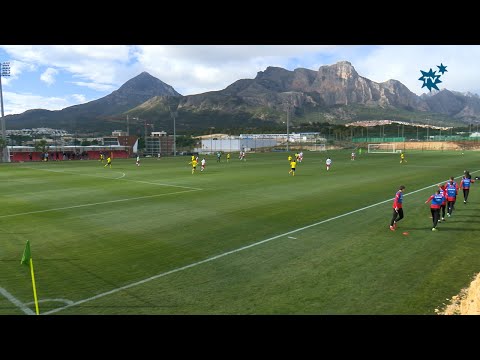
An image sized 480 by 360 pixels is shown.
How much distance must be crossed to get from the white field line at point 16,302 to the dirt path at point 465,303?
8.68 m

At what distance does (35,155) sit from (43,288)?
7858 cm

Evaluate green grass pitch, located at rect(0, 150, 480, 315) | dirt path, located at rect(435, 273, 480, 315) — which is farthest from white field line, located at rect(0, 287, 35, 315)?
dirt path, located at rect(435, 273, 480, 315)

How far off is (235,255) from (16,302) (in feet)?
19.8

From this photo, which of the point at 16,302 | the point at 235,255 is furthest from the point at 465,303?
the point at 16,302

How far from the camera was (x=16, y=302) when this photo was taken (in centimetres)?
836

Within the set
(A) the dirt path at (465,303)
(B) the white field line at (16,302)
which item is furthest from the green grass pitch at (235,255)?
(A) the dirt path at (465,303)

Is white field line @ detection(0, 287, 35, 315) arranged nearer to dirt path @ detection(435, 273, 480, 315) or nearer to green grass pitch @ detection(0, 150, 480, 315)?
green grass pitch @ detection(0, 150, 480, 315)

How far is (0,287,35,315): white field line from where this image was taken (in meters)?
7.93

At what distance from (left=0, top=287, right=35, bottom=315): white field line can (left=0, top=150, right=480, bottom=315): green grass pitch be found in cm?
2

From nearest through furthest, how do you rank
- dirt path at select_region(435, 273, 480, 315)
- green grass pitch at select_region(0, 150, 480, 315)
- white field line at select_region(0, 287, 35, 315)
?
dirt path at select_region(435, 273, 480, 315) < white field line at select_region(0, 287, 35, 315) < green grass pitch at select_region(0, 150, 480, 315)

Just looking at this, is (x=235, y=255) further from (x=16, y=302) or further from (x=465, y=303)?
(x=465, y=303)

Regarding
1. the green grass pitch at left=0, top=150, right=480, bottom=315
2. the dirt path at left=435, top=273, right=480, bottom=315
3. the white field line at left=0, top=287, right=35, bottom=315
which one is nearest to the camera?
the dirt path at left=435, top=273, right=480, bottom=315
